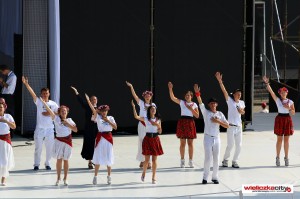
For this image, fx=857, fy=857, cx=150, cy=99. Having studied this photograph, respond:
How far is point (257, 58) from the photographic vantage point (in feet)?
100

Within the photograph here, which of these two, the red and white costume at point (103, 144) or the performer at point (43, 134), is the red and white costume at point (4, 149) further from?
the performer at point (43, 134)

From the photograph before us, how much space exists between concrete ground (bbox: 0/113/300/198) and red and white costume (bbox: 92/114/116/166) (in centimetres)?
44

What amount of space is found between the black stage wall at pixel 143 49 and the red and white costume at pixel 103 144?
18.9 ft

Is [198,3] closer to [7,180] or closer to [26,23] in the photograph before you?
[26,23]

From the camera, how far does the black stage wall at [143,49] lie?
19984 millimetres

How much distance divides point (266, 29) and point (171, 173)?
1850cm

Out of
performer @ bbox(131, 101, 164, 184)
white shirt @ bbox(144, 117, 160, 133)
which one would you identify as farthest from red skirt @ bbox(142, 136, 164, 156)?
white shirt @ bbox(144, 117, 160, 133)

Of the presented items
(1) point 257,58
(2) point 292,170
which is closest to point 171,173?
(2) point 292,170

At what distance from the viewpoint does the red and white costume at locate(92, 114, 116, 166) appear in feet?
46.8

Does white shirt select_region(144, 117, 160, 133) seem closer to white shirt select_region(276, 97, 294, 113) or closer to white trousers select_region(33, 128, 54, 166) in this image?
white trousers select_region(33, 128, 54, 166)

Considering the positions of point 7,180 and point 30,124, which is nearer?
point 7,180

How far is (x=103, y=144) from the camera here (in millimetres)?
14336

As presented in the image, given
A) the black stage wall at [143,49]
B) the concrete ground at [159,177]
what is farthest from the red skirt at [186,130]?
the black stage wall at [143,49]

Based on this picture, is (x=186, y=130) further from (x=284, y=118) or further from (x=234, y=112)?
(x=284, y=118)
